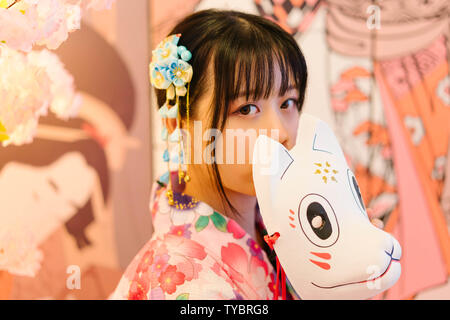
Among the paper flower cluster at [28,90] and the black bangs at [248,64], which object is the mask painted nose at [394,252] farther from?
the paper flower cluster at [28,90]

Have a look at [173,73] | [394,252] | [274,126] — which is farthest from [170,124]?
[394,252]

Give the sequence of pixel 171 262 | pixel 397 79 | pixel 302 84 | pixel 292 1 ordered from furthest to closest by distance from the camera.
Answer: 1. pixel 397 79
2. pixel 292 1
3. pixel 302 84
4. pixel 171 262

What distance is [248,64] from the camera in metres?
0.74

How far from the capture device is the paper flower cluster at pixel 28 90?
87cm

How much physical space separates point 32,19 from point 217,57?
13.3 inches

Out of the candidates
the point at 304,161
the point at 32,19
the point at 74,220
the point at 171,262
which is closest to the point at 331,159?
the point at 304,161

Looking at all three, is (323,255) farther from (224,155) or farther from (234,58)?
(234,58)

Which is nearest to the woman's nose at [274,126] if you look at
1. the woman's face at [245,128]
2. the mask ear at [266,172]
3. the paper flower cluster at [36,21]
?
the woman's face at [245,128]

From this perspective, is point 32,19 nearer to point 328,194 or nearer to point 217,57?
point 217,57

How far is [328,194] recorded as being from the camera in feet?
2.10

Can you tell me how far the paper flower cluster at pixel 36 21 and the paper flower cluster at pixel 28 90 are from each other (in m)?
0.07

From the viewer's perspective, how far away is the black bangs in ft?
2.42

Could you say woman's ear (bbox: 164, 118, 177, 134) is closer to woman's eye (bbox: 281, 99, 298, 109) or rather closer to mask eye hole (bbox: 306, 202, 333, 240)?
woman's eye (bbox: 281, 99, 298, 109)

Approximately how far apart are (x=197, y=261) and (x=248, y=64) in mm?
354
